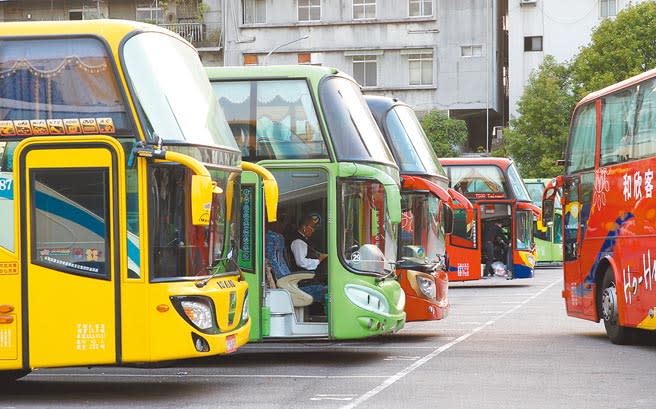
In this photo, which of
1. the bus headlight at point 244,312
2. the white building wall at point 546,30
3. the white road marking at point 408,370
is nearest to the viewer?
the white road marking at point 408,370

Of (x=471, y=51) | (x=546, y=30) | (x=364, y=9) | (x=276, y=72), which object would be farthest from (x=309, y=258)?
(x=546, y=30)

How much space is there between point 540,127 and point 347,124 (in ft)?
148

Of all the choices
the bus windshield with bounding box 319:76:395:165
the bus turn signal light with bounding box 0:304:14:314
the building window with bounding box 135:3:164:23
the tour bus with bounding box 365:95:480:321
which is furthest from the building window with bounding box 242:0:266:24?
the bus turn signal light with bounding box 0:304:14:314

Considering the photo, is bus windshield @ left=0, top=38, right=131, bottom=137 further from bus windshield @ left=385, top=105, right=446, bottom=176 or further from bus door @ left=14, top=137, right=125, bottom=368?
bus windshield @ left=385, top=105, right=446, bottom=176

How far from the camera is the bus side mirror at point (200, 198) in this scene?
39.0ft

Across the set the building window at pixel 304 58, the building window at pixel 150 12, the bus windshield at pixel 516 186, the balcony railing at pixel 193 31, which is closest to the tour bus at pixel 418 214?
the bus windshield at pixel 516 186

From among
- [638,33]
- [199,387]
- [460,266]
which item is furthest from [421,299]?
[638,33]

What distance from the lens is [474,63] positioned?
6319cm

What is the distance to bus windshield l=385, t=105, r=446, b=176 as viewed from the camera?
20750 millimetres

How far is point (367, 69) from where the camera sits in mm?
64250

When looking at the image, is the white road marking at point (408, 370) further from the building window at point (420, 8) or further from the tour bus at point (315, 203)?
the building window at point (420, 8)

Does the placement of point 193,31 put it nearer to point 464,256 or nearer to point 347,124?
point 464,256

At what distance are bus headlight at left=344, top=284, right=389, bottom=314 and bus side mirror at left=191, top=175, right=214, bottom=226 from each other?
4365 mm

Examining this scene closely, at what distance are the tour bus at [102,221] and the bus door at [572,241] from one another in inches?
344
